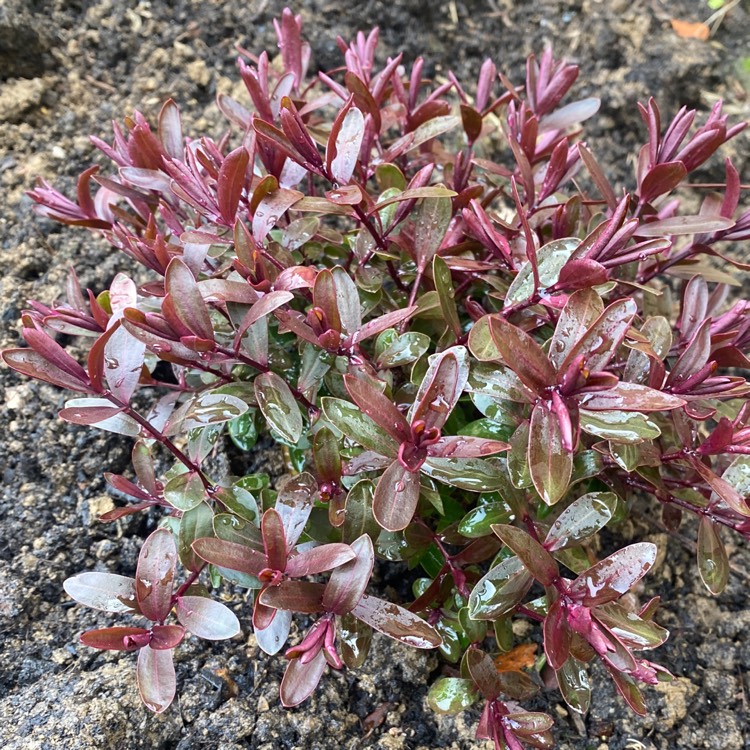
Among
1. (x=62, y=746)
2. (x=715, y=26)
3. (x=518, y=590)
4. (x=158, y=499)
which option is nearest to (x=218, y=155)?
(x=158, y=499)

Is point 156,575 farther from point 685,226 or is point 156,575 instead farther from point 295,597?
point 685,226

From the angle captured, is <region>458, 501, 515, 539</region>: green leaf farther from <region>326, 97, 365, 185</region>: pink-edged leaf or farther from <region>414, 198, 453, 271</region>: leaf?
<region>326, 97, 365, 185</region>: pink-edged leaf

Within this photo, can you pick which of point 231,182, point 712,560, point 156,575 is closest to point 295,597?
point 156,575

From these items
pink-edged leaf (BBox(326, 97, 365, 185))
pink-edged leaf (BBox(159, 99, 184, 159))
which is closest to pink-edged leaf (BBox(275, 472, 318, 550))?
pink-edged leaf (BBox(326, 97, 365, 185))

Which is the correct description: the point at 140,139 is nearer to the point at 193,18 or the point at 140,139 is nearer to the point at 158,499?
the point at 158,499

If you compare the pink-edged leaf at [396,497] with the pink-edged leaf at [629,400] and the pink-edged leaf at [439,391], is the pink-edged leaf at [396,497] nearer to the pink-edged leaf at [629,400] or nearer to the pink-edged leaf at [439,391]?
the pink-edged leaf at [439,391]
